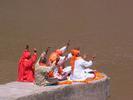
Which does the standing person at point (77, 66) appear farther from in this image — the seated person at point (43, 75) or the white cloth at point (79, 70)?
the seated person at point (43, 75)

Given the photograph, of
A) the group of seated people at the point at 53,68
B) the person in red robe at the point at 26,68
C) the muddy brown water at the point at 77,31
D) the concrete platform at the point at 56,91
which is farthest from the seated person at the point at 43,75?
the muddy brown water at the point at 77,31

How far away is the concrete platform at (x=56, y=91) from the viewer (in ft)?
26.7

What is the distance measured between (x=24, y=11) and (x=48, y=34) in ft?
25.4

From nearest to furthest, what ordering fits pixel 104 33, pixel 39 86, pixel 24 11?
pixel 39 86, pixel 104 33, pixel 24 11

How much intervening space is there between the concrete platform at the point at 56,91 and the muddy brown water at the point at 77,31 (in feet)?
10.1

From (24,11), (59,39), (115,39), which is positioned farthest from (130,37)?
(24,11)

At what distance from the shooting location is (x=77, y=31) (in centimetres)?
2547

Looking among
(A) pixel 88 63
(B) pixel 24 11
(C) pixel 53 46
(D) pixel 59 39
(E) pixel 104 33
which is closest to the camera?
(A) pixel 88 63

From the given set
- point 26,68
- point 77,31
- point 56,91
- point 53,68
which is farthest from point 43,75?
point 77,31

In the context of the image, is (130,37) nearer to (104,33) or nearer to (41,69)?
(104,33)

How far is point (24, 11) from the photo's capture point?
31281mm

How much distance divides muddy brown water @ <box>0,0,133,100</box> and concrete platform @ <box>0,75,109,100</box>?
10.1 ft

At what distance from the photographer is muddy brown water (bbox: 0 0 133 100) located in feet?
53.8

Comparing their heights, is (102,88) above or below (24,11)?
below
